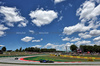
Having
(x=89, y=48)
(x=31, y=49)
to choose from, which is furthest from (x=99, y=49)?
(x=31, y=49)

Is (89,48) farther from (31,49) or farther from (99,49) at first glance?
(31,49)

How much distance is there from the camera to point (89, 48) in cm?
16188

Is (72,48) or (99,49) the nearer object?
(99,49)

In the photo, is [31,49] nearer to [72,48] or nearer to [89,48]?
[72,48]

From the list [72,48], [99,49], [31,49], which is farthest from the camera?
[31,49]

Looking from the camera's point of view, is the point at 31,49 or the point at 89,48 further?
the point at 31,49

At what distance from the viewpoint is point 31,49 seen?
196125 millimetres

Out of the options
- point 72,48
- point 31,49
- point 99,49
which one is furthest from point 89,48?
point 31,49

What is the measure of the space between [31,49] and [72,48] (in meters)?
84.6

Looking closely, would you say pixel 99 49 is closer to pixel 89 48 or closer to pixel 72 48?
pixel 89 48

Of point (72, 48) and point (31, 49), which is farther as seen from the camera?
point (31, 49)

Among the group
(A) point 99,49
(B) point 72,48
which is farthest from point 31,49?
(A) point 99,49

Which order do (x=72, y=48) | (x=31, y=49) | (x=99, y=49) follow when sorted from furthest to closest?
(x=31, y=49)
(x=72, y=48)
(x=99, y=49)

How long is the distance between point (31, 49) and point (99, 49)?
12912 centimetres
